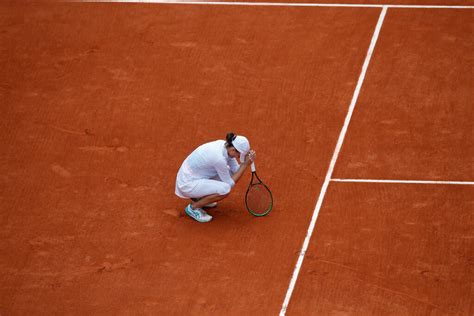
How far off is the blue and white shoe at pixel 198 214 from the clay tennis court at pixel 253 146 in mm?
113

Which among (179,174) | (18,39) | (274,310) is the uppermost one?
(18,39)

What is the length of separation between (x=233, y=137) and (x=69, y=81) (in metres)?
4.39

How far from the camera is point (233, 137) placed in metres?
11.2

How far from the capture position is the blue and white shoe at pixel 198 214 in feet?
39.3

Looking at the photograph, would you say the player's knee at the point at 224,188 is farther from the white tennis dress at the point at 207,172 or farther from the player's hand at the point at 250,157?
the player's hand at the point at 250,157

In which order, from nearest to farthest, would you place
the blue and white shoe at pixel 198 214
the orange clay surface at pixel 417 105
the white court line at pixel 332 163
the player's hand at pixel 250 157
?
1. the white court line at pixel 332 163
2. the player's hand at pixel 250 157
3. the blue and white shoe at pixel 198 214
4. the orange clay surface at pixel 417 105

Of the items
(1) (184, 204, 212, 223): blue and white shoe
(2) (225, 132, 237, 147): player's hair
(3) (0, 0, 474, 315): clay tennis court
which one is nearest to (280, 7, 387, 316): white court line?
(3) (0, 0, 474, 315): clay tennis court

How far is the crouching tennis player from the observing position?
1142cm

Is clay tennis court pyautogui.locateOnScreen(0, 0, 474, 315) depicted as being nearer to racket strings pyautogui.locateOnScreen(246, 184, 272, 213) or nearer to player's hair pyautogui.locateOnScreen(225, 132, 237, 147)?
racket strings pyautogui.locateOnScreen(246, 184, 272, 213)

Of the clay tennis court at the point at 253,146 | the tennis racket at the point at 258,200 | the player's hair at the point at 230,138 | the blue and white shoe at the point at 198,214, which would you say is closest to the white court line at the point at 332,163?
the clay tennis court at the point at 253,146

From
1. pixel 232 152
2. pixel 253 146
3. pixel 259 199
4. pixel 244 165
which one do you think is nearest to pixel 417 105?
pixel 253 146

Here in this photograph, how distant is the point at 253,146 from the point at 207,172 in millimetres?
1639

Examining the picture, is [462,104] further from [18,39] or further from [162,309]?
[18,39]

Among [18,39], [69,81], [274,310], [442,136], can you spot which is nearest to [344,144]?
[442,136]
